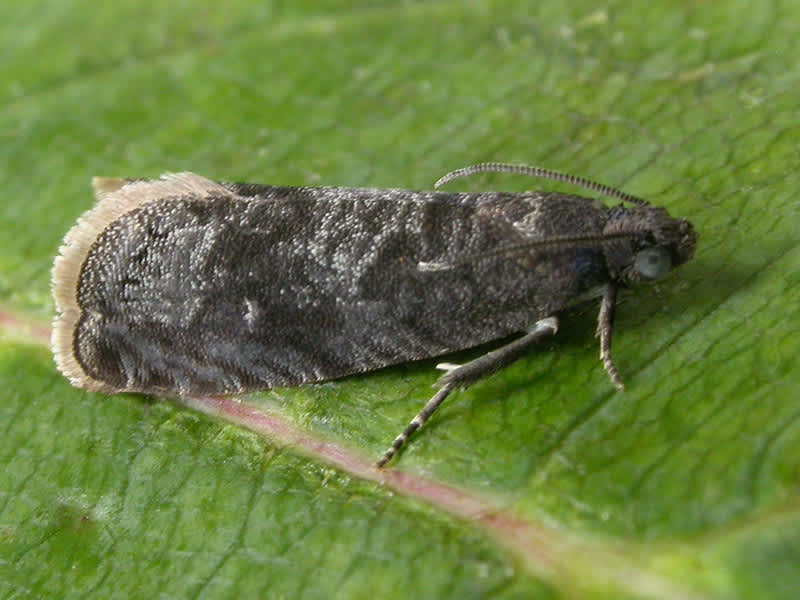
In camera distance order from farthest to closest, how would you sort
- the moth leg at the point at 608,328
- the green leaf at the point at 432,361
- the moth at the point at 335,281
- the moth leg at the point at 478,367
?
1. the moth at the point at 335,281
2. the moth leg at the point at 478,367
3. the moth leg at the point at 608,328
4. the green leaf at the point at 432,361

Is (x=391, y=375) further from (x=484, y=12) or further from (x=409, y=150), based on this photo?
(x=484, y=12)

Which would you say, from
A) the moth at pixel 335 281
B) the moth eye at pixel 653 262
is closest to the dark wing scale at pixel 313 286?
the moth at pixel 335 281

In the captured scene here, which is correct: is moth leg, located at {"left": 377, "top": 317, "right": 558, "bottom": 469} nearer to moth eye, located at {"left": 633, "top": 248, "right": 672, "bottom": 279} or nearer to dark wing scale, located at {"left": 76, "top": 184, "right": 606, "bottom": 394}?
dark wing scale, located at {"left": 76, "top": 184, "right": 606, "bottom": 394}

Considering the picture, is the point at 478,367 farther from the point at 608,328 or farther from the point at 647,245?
the point at 647,245

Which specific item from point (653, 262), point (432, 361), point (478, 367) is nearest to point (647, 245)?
point (653, 262)

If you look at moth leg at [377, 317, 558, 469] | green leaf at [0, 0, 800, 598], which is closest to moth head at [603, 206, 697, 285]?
green leaf at [0, 0, 800, 598]

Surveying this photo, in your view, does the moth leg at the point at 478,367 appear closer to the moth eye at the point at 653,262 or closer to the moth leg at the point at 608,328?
the moth leg at the point at 608,328

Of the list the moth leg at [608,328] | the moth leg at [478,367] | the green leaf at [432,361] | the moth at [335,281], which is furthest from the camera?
the moth at [335,281]
